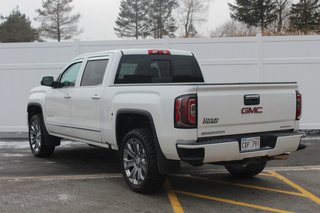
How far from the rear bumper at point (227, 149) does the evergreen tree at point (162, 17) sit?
44489 millimetres

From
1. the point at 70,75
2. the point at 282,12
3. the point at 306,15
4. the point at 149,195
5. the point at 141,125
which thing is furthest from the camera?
the point at 282,12

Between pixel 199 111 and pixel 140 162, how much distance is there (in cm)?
124

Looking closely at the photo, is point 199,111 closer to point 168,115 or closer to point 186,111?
point 186,111

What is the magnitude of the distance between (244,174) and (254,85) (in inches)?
74.6

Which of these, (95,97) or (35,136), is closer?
(95,97)

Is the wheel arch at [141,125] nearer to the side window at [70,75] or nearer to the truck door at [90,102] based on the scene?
the truck door at [90,102]

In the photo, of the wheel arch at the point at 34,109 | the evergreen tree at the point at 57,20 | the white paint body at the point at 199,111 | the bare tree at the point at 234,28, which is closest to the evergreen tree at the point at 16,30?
the evergreen tree at the point at 57,20

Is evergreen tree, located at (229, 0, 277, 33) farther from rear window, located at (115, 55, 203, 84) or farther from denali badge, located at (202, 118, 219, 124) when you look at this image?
denali badge, located at (202, 118, 219, 124)

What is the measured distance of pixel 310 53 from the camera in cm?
1165

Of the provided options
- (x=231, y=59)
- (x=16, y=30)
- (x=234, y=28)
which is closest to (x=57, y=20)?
(x=16, y=30)

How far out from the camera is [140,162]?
20.2 feet

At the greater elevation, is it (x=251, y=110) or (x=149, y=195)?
(x=251, y=110)

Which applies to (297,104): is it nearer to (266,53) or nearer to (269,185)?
(269,185)

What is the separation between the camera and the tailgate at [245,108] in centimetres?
546
